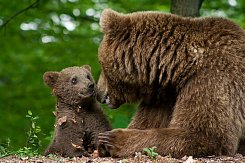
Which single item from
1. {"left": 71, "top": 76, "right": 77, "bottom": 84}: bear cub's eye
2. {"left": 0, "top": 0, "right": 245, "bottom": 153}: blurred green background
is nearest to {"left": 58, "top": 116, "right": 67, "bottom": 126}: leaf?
{"left": 71, "top": 76, "right": 77, "bottom": 84}: bear cub's eye

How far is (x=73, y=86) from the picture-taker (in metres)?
6.73

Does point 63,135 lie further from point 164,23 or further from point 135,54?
point 164,23

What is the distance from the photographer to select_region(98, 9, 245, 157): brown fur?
5938 millimetres

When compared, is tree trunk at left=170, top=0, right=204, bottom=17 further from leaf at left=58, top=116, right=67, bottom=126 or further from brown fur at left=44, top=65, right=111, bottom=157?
leaf at left=58, top=116, right=67, bottom=126

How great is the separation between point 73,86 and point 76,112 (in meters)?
0.29

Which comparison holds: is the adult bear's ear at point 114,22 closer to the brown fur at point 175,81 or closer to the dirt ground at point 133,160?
the brown fur at point 175,81

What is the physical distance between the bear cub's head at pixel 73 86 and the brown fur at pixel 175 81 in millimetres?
215

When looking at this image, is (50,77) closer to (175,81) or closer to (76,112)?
(76,112)

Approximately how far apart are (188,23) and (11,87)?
7.88 meters

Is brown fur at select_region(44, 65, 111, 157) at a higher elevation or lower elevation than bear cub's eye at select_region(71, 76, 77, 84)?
lower

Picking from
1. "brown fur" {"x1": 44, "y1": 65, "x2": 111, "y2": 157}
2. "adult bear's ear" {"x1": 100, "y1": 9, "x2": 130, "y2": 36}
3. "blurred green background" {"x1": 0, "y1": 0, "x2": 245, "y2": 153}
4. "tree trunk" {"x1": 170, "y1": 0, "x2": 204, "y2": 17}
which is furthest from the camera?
"blurred green background" {"x1": 0, "y1": 0, "x2": 245, "y2": 153}

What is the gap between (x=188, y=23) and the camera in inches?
254

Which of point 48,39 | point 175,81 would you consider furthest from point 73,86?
point 48,39

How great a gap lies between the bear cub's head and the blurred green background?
432cm
